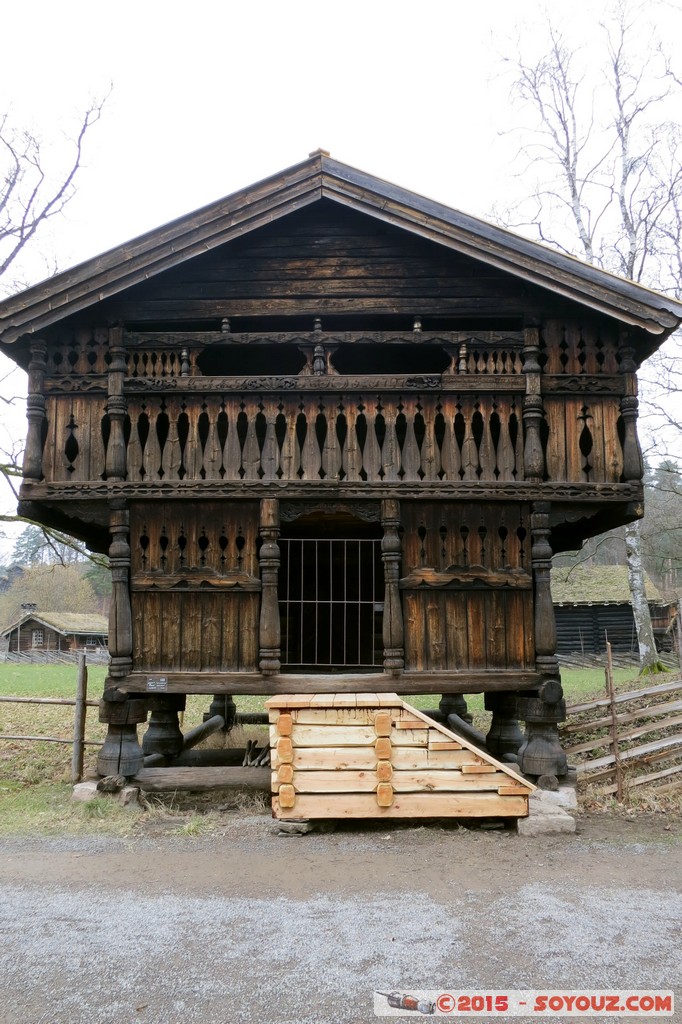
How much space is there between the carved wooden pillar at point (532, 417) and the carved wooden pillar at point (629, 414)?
3.37 feet

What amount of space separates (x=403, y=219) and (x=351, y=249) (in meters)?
0.88

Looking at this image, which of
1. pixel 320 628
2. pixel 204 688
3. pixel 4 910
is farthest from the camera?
pixel 320 628

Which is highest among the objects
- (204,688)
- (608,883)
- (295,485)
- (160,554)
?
(295,485)

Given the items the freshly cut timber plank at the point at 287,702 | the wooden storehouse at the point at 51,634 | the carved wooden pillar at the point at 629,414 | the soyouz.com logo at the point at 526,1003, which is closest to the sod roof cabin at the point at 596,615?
the carved wooden pillar at the point at 629,414

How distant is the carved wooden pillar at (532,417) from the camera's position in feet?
31.0

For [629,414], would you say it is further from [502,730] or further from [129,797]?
[129,797]

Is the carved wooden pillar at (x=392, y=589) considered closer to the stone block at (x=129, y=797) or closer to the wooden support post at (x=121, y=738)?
the wooden support post at (x=121, y=738)

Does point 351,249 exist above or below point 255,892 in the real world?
above

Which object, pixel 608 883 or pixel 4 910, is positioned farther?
pixel 608 883

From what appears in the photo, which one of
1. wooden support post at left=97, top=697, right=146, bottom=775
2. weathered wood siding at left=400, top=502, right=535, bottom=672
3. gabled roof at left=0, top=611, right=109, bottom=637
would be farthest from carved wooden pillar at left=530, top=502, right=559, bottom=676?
gabled roof at left=0, top=611, right=109, bottom=637

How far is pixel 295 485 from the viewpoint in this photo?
9492mm

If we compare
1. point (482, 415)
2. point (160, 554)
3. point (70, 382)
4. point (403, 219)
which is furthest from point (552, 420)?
point (70, 382)

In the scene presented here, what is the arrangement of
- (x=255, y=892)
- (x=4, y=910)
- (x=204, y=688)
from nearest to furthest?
(x=4, y=910), (x=255, y=892), (x=204, y=688)

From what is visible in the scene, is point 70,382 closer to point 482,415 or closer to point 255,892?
point 482,415
